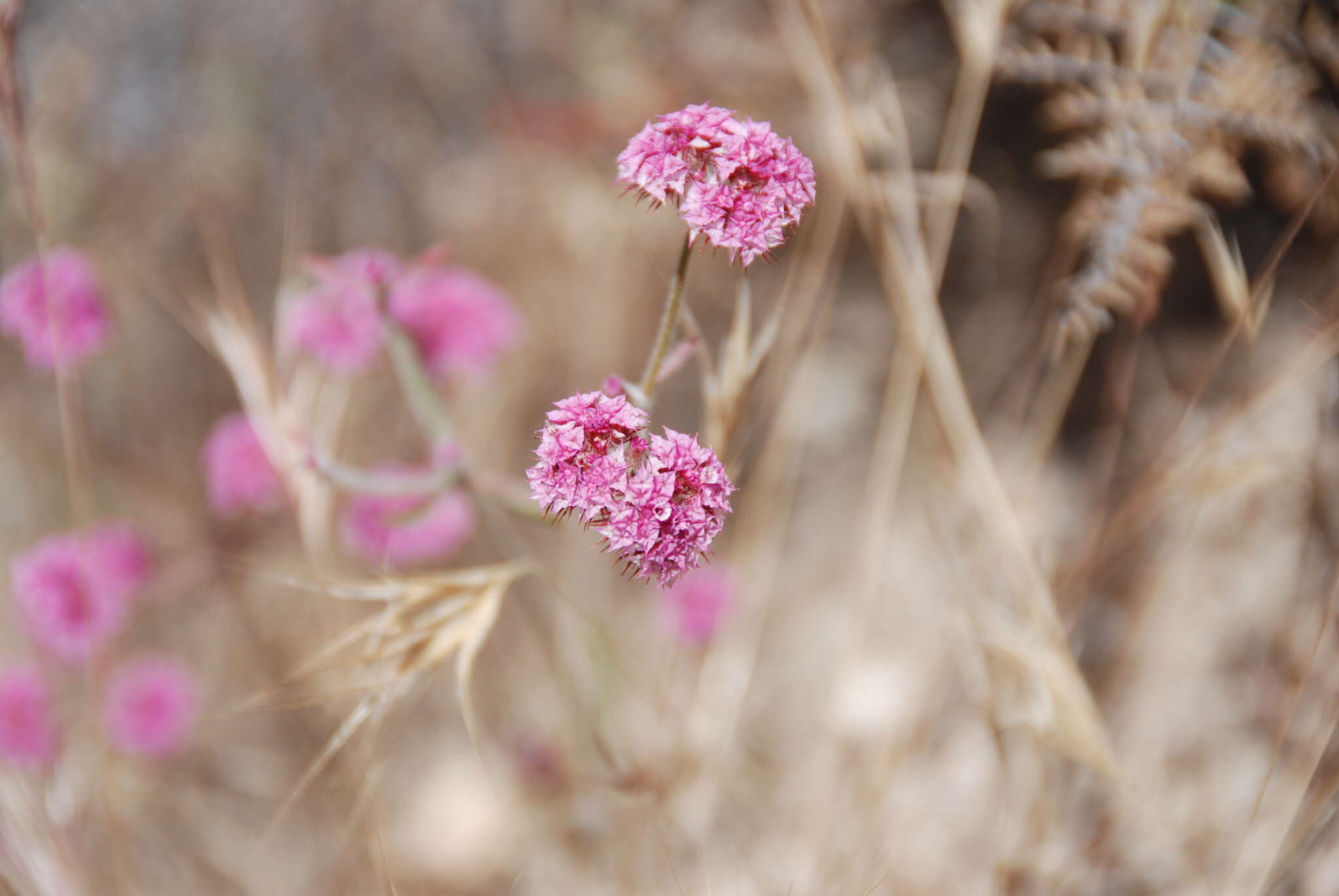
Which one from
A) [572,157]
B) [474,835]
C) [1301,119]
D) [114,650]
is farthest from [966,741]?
[114,650]

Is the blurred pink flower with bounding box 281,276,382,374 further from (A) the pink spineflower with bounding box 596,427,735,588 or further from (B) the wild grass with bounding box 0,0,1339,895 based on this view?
(A) the pink spineflower with bounding box 596,427,735,588

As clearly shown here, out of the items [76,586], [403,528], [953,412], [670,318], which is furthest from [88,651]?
[953,412]

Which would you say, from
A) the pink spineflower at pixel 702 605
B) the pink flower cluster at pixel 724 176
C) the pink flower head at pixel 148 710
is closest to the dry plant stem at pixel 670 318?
the pink flower cluster at pixel 724 176

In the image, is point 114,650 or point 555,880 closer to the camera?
point 555,880

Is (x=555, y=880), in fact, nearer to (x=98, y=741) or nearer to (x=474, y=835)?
(x=474, y=835)

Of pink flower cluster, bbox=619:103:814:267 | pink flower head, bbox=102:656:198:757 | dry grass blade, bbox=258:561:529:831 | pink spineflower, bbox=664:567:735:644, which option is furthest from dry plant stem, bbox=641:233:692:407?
pink flower head, bbox=102:656:198:757

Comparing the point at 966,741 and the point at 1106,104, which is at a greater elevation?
the point at 1106,104
